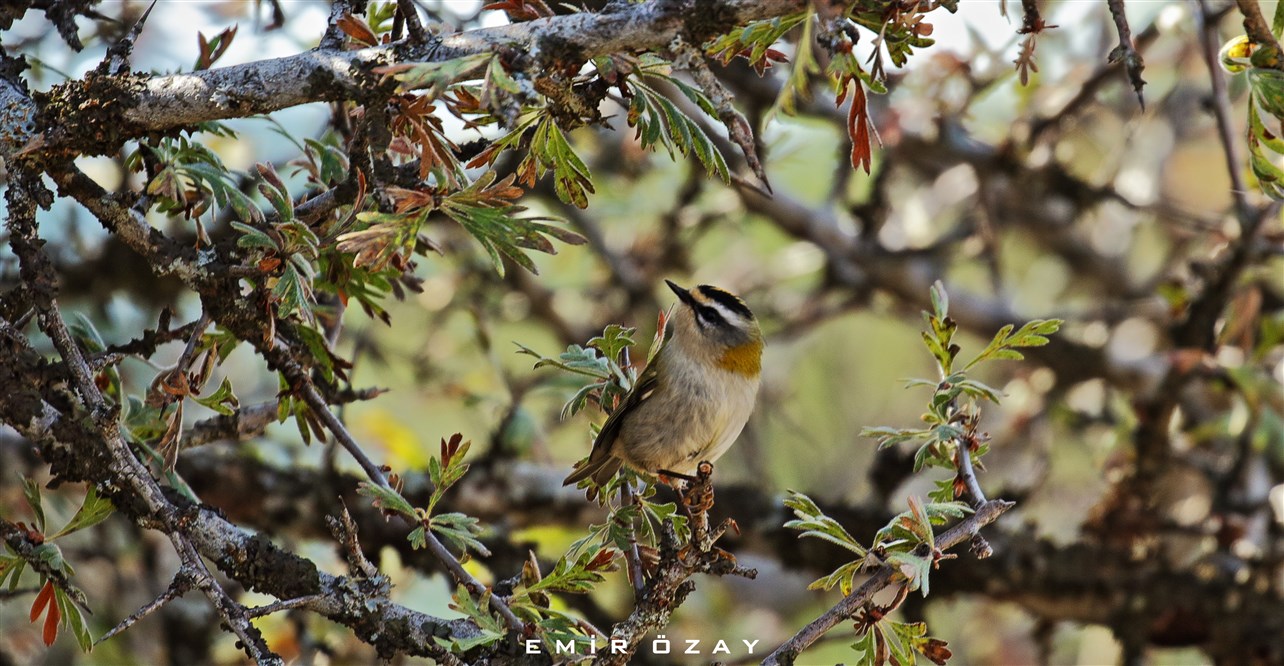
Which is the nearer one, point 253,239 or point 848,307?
point 253,239

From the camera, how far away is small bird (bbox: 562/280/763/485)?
118 inches

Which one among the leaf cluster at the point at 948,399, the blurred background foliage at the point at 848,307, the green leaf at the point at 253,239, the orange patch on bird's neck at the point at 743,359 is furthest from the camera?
the blurred background foliage at the point at 848,307

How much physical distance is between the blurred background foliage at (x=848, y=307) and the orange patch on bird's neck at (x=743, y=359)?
32.7 inches

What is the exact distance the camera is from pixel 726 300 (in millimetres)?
3562

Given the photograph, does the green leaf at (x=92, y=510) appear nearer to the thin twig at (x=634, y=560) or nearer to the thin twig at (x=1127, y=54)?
the thin twig at (x=634, y=560)

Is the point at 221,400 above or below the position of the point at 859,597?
above

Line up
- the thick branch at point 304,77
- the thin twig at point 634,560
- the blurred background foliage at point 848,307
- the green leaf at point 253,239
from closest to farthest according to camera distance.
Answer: the thick branch at point 304,77, the green leaf at point 253,239, the thin twig at point 634,560, the blurred background foliage at point 848,307

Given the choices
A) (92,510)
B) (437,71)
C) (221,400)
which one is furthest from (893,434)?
(92,510)

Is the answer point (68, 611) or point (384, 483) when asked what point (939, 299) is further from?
point (68, 611)

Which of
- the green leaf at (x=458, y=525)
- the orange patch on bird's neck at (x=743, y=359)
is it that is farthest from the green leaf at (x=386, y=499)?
the orange patch on bird's neck at (x=743, y=359)

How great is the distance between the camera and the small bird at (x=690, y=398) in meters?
2.99

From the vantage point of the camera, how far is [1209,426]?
4.96m

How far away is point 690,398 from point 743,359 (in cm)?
34

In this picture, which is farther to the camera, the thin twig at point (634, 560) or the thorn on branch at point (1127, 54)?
the thin twig at point (634, 560)
